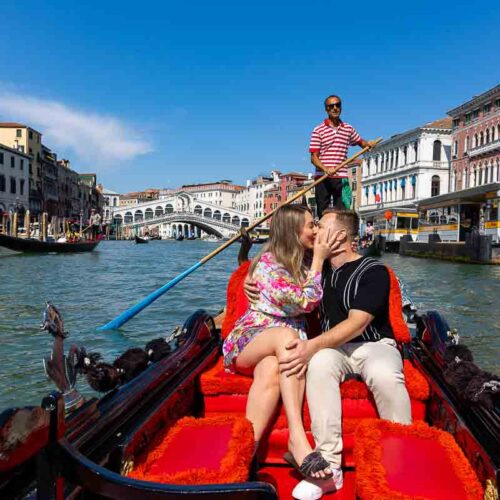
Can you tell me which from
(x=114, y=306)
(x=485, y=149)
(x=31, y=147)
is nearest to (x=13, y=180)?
(x=31, y=147)

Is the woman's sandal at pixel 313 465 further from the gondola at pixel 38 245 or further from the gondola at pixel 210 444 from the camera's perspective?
the gondola at pixel 38 245

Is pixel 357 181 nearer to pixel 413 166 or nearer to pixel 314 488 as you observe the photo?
pixel 413 166

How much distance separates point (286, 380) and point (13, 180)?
28363 mm

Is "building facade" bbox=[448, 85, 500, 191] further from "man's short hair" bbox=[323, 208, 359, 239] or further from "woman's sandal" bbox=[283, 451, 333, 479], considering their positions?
"woman's sandal" bbox=[283, 451, 333, 479]

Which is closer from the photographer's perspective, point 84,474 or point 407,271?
point 84,474

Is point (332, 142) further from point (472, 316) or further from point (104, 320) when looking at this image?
point (472, 316)

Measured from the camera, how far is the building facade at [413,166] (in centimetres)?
2439

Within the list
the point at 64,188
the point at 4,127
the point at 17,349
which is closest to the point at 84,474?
the point at 17,349

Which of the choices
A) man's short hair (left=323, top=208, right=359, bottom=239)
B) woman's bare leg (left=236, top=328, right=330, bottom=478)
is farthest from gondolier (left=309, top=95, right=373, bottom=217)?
woman's bare leg (left=236, top=328, right=330, bottom=478)

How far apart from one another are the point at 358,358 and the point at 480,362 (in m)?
2.49

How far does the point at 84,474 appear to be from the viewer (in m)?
0.70

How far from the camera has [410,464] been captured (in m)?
1.16

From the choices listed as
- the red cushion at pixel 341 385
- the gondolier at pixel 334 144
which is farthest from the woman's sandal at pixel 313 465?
the gondolier at pixel 334 144

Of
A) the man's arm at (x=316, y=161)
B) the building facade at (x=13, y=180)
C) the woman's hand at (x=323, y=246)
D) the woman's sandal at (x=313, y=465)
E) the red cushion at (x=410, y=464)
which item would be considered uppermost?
the building facade at (x=13, y=180)
